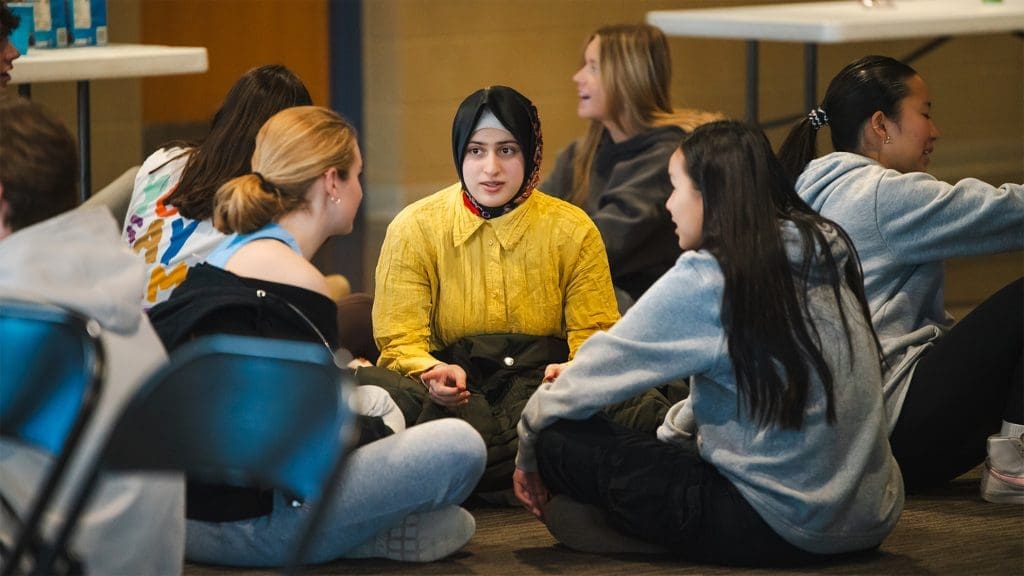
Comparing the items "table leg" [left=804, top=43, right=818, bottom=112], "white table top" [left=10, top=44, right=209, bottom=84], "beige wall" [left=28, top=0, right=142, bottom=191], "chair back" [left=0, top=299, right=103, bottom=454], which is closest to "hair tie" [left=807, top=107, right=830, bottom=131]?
"chair back" [left=0, top=299, right=103, bottom=454]

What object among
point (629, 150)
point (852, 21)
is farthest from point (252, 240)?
point (852, 21)

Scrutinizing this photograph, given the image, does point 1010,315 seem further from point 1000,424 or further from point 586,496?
point 586,496

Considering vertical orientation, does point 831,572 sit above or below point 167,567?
below

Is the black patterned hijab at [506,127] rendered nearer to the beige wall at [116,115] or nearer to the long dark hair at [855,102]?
the long dark hair at [855,102]

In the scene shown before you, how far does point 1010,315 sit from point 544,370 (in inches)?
36.3

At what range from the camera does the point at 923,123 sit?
3.01m

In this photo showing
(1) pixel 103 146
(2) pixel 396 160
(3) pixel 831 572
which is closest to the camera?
(3) pixel 831 572

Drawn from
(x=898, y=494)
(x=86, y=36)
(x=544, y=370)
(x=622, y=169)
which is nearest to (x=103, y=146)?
(x=86, y=36)

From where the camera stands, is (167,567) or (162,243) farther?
(162,243)

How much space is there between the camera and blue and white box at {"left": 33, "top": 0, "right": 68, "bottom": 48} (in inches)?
165

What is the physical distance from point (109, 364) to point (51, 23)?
99.2 inches

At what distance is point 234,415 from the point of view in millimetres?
1776

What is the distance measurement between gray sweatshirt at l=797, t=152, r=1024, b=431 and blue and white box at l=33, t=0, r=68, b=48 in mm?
2335

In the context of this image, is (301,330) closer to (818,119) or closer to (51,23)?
(818,119)
